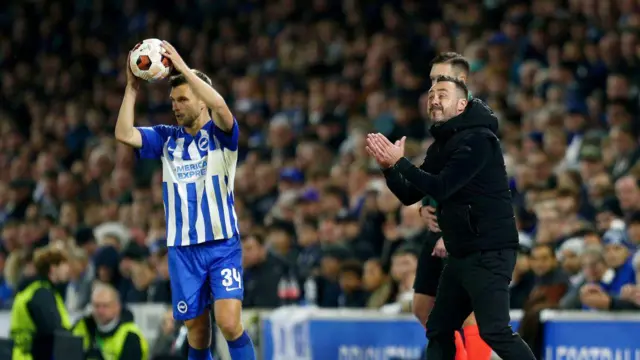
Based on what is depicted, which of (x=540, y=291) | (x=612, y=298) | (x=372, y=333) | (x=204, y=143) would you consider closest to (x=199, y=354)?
(x=204, y=143)

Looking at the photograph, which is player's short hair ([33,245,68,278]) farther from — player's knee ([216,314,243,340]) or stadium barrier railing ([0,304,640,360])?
player's knee ([216,314,243,340])

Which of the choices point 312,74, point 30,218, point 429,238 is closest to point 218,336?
point 429,238

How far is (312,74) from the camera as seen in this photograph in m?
17.8

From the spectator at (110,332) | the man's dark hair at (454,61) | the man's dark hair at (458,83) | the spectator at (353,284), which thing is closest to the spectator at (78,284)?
the spectator at (110,332)

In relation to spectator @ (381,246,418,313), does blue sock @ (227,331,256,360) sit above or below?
below

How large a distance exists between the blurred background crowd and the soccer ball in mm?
3542

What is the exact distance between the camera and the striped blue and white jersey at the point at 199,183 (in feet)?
26.3

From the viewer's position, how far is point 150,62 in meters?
7.84

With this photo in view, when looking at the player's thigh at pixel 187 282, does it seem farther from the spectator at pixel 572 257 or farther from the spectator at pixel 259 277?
the spectator at pixel 259 277

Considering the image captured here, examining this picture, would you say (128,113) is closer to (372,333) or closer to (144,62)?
(144,62)

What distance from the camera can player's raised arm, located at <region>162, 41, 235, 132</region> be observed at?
25.3ft

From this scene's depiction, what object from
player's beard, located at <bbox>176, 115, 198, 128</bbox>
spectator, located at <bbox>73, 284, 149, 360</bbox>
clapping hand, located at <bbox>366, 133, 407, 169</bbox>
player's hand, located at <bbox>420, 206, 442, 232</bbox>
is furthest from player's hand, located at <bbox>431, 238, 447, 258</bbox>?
spectator, located at <bbox>73, 284, 149, 360</bbox>

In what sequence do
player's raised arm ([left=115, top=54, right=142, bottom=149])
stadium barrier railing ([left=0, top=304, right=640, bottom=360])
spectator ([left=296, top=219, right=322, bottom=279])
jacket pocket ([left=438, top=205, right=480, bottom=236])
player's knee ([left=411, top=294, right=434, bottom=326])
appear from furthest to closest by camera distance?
spectator ([left=296, top=219, right=322, bottom=279]), stadium barrier railing ([left=0, top=304, right=640, bottom=360]), player's knee ([left=411, top=294, right=434, bottom=326]), player's raised arm ([left=115, top=54, right=142, bottom=149]), jacket pocket ([left=438, top=205, right=480, bottom=236])

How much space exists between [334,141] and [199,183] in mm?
8021
